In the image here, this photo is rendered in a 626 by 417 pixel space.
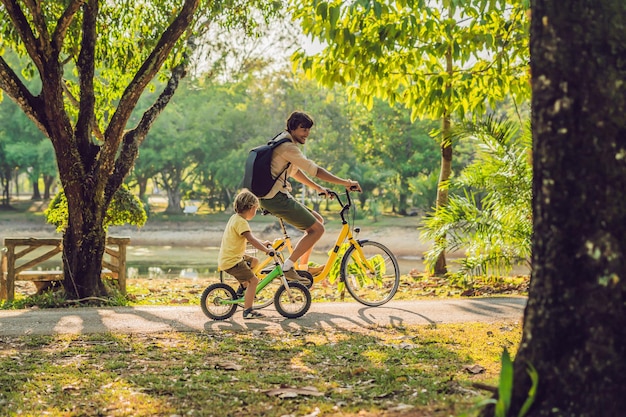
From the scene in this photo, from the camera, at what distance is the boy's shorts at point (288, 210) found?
28.7 ft

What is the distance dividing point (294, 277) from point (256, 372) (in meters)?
2.86

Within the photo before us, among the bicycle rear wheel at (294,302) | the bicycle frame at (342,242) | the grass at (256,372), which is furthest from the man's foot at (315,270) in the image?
the grass at (256,372)

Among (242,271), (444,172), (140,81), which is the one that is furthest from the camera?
(444,172)

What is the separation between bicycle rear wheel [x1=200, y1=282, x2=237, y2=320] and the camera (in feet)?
28.8

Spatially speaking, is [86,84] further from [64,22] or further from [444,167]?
[444,167]

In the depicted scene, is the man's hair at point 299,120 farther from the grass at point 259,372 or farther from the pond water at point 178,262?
the pond water at point 178,262

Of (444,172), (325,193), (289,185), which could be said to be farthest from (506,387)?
(444,172)

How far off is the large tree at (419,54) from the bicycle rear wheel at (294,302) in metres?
3.19

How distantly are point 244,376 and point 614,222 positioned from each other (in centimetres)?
311

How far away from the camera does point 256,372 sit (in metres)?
6.25

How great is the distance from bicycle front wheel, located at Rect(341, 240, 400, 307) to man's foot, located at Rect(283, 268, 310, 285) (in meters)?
0.62

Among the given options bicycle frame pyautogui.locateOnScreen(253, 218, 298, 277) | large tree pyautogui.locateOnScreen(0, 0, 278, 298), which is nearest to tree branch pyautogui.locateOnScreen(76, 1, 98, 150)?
large tree pyautogui.locateOnScreen(0, 0, 278, 298)

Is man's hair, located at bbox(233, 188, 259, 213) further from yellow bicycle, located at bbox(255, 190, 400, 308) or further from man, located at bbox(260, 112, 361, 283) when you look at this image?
yellow bicycle, located at bbox(255, 190, 400, 308)

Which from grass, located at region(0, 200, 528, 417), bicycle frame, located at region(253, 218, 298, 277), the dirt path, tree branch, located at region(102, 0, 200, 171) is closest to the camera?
grass, located at region(0, 200, 528, 417)
